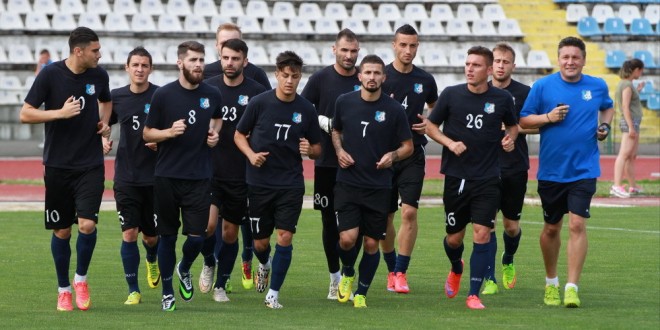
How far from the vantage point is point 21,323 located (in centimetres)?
970

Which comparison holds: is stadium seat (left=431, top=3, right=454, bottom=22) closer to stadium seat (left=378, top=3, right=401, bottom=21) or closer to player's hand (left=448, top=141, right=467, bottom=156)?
stadium seat (left=378, top=3, right=401, bottom=21)

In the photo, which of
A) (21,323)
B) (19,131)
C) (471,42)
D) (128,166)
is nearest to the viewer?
(21,323)

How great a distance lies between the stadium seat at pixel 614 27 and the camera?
129 ft

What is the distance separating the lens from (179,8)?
35.7 meters

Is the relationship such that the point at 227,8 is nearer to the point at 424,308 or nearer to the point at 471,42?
the point at 471,42

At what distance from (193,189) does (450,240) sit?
239 centimetres

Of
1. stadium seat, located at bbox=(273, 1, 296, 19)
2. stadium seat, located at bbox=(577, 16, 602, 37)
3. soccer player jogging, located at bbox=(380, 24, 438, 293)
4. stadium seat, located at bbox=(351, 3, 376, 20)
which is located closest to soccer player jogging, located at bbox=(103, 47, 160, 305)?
soccer player jogging, located at bbox=(380, 24, 438, 293)

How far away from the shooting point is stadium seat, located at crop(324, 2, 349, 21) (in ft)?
120

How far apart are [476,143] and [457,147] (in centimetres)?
24

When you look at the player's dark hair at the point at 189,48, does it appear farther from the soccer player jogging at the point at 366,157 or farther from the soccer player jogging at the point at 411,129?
the soccer player jogging at the point at 411,129

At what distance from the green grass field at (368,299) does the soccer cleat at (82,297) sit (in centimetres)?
11

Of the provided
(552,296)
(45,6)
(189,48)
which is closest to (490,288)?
(552,296)

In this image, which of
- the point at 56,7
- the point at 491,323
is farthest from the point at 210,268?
the point at 56,7

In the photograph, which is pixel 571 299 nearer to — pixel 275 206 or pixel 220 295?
pixel 275 206
